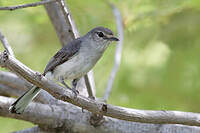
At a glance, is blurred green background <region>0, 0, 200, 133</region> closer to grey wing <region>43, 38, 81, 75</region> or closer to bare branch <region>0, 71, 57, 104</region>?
bare branch <region>0, 71, 57, 104</region>

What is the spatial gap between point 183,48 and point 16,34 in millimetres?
2384

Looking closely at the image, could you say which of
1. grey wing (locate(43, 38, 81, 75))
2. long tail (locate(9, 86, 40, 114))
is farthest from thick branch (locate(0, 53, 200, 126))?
grey wing (locate(43, 38, 81, 75))

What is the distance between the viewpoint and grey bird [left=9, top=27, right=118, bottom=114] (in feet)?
12.7

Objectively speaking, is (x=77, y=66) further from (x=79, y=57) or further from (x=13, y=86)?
(x=13, y=86)

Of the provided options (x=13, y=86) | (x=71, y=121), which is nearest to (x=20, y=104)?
(x=71, y=121)

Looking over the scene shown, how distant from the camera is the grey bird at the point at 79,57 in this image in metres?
3.86

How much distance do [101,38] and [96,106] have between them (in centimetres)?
122

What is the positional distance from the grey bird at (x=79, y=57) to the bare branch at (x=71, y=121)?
28cm

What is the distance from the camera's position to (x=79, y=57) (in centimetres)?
394

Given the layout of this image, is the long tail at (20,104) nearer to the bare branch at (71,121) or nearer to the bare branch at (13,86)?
the bare branch at (71,121)

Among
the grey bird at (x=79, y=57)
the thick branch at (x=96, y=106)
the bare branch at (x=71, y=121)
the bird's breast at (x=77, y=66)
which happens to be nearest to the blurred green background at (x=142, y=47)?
the bare branch at (x=71, y=121)

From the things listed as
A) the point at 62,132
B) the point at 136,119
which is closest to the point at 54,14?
the point at 62,132

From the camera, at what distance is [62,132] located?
404 cm

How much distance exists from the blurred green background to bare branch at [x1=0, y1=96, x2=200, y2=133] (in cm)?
59
